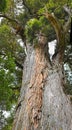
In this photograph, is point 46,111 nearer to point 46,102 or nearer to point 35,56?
point 46,102

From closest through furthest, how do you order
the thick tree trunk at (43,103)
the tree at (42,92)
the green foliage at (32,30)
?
the thick tree trunk at (43,103) → the tree at (42,92) → the green foliage at (32,30)

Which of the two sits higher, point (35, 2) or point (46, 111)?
Result: point (35, 2)

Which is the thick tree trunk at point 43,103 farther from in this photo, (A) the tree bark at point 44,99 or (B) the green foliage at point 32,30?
(B) the green foliage at point 32,30

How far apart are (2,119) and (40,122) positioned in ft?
26.4

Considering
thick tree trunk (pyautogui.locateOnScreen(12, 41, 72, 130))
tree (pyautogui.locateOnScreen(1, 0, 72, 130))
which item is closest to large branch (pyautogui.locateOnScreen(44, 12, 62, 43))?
tree (pyautogui.locateOnScreen(1, 0, 72, 130))

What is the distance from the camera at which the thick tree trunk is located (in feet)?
15.7

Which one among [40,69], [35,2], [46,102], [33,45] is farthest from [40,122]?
[35,2]

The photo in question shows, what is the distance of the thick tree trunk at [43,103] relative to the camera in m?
4.79

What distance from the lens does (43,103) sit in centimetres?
560

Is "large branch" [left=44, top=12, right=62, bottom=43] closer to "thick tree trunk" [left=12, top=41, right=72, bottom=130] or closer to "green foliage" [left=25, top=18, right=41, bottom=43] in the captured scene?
"thick tree trunk" [left=12, top=41, right=72, bottom=130]

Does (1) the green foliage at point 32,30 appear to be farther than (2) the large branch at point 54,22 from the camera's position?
Yes

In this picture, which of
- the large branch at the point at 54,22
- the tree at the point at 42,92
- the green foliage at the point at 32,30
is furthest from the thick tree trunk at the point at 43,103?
the green foliage at the point at 32,30

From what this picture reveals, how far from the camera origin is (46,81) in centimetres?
688

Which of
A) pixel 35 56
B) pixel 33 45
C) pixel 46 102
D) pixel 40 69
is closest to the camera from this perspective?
pixel 46 102
